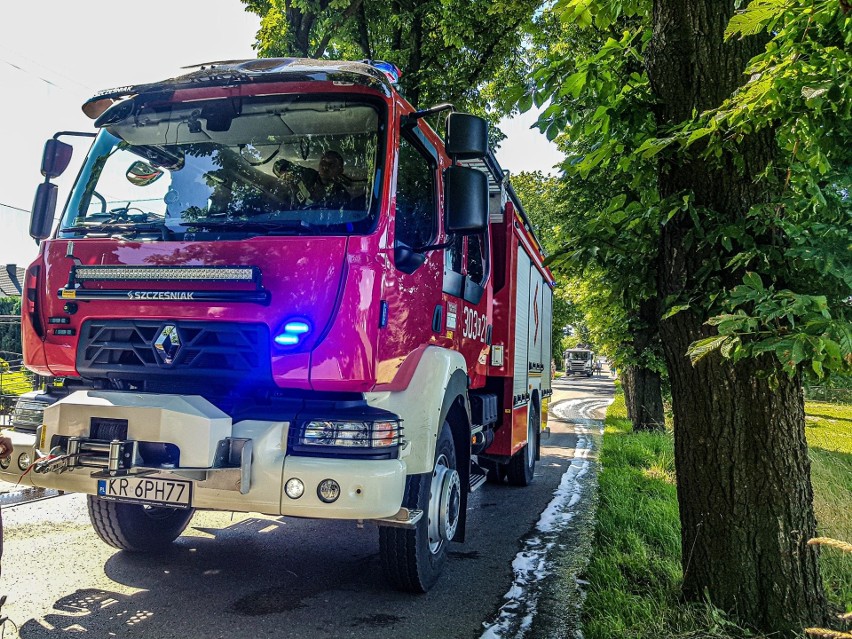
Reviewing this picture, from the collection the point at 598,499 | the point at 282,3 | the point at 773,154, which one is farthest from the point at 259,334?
the point at 282,3

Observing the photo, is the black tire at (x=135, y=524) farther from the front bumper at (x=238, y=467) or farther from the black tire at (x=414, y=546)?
the black tire at (x=414, y=546)

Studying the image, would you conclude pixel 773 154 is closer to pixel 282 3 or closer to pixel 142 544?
pixel 142 544

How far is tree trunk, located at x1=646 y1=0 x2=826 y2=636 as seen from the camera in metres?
3.19

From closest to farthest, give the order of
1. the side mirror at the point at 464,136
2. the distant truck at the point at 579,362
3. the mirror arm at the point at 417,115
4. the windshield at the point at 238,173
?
1. the windshield at the point at 238,173
2. the side mirror at the point at 464,136
3. the mirror arm at the point at 417,115
4. the distant truck at the point at 579,362

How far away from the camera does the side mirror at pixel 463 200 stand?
3.91m

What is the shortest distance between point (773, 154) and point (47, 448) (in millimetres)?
3969

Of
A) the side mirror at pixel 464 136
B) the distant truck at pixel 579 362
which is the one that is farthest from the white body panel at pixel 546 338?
the distant truck at pixel 579 362

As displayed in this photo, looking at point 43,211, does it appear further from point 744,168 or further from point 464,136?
point 744,168

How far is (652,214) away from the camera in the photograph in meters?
3.36

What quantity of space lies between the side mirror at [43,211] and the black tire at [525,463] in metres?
5.28

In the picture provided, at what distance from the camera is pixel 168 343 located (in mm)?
3422

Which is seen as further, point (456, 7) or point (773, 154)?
point (456, 7)

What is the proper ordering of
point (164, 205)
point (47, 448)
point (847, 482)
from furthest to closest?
point (847, 482) < point (164, 205) < point (47, 448)

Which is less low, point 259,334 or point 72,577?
point 259,334
